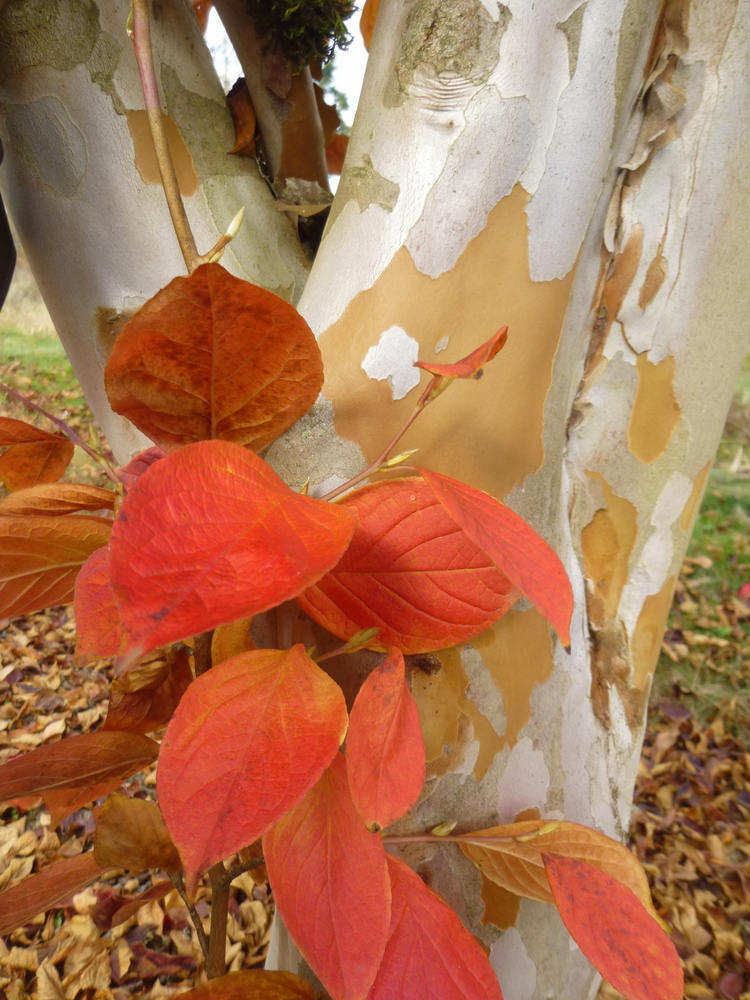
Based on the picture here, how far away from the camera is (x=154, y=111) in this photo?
1.40 ft

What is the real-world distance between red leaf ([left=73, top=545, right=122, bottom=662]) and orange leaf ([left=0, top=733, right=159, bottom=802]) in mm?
148

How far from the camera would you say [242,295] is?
32 centimetres

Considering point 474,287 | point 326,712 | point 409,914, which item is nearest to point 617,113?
point 474,287

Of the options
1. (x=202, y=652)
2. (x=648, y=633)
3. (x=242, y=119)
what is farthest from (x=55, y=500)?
(x=648, y=633)

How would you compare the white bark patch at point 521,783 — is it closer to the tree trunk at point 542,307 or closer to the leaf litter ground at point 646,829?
the tree trunk at point 542,307

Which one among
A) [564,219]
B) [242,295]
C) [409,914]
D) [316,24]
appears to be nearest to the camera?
[242,295]

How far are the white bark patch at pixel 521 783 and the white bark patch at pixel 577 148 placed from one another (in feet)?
1.45

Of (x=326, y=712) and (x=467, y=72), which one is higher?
(x=467, y=72)

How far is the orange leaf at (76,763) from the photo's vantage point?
0.44m

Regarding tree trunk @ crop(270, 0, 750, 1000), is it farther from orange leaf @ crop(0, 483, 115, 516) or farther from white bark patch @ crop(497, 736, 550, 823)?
orange leaf @ crop(0, 483, 115, 516)

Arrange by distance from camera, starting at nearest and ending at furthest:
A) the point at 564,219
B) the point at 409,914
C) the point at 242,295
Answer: the point at 242,295
the point at 409,914
the point at 564,219

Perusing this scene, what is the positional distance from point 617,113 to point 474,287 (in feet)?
0.71

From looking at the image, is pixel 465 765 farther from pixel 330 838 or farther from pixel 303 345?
pixel 303 345

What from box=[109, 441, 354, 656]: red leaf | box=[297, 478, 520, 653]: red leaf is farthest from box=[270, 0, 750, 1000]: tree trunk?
box=[109, 441, 354, 656]: red leaf
